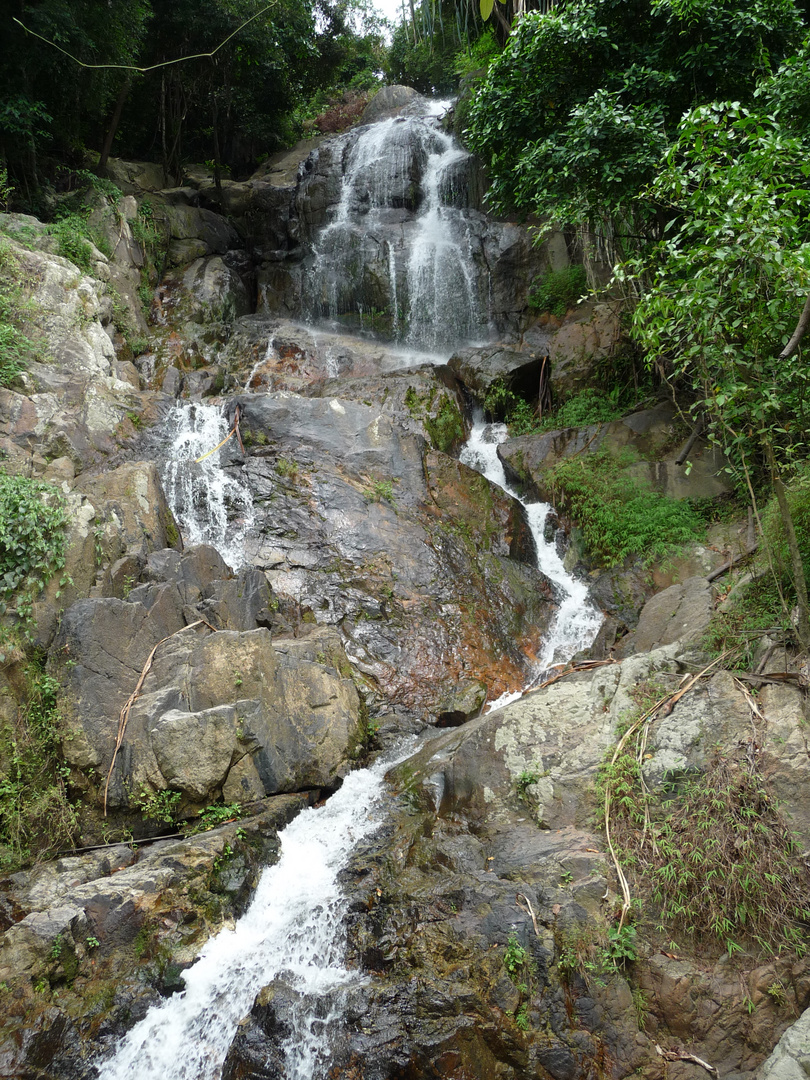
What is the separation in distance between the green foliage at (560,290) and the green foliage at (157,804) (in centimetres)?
1208

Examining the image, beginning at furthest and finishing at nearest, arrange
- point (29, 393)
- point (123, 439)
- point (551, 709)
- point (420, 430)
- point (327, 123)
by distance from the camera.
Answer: point (327, 123) → point (420, 430) → point (123, 439) → point (29, 393) → point (551, 709)

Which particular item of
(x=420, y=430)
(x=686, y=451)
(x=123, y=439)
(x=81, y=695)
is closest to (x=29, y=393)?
(x=123, y=439)

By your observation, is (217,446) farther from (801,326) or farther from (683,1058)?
(683,1058)

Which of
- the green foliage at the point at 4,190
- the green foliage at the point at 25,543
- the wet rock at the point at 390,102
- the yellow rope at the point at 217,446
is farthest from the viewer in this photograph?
the wet rock at the point at 390,102

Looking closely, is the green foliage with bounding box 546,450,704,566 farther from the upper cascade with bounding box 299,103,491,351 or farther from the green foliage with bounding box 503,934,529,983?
the green foliage with bounding box 503,934,529,983

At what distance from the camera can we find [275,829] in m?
5.41

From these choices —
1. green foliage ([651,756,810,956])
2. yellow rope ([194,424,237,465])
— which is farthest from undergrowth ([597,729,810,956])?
yellow rope ([194,424,237,465])

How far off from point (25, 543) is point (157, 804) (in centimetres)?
266

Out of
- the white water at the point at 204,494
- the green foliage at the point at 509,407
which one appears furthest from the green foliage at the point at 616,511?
the white water at the point at 204,494

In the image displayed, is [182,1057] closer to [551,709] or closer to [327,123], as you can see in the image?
[551,709]

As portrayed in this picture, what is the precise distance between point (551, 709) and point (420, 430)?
21.5ft

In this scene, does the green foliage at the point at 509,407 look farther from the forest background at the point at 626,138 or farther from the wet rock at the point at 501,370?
the forest background at the point at 626,138

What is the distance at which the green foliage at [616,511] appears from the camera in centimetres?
908

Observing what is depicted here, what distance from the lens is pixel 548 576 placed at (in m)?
9.87
